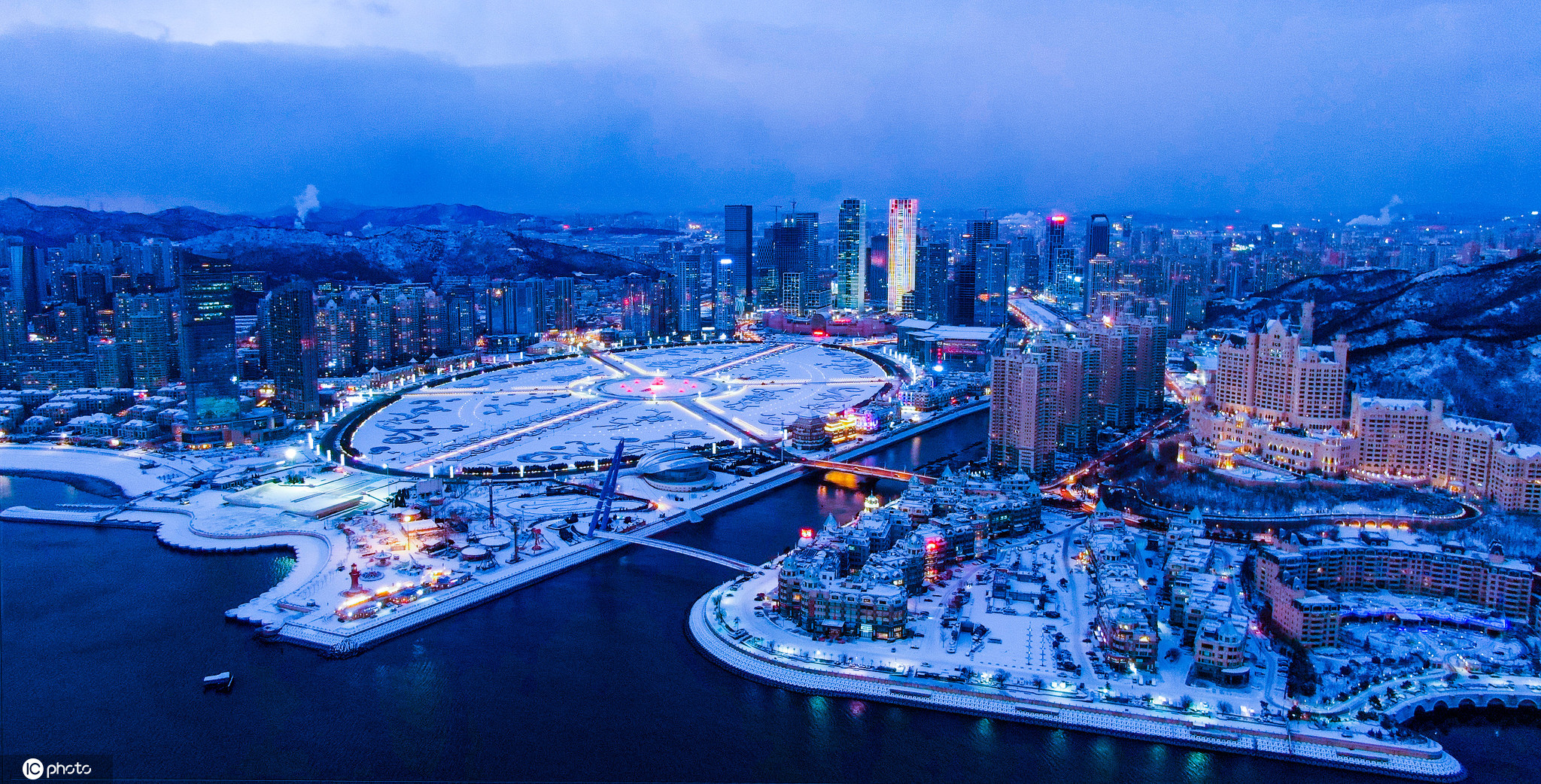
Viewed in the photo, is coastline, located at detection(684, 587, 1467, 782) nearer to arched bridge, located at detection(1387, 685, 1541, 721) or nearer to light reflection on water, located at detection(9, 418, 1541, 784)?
light reflection on water, located at detection(9, 418, 1541, 784)

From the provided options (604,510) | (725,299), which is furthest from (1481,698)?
(725,299)

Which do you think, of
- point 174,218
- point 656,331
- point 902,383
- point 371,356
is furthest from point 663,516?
point 174,218

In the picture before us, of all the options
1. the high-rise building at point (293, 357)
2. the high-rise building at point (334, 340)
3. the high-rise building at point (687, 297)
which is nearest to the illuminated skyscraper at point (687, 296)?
the high-rise building at point (687, 297)

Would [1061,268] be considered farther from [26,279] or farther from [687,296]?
[26,279]

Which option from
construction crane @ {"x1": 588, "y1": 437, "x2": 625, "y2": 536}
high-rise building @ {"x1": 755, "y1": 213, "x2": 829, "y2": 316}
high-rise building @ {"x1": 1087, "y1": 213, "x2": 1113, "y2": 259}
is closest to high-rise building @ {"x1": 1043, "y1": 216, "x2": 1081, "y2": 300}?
high-rise building @ {"x1": 1087, "y1": 213, "x2": 1113, "y2": 259}

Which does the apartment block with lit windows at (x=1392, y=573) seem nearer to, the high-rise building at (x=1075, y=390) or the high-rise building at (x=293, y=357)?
the high-rise building at (x=1075, y=390)

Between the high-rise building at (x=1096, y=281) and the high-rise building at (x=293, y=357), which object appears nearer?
the high-rise building at (x=293, y=357)
